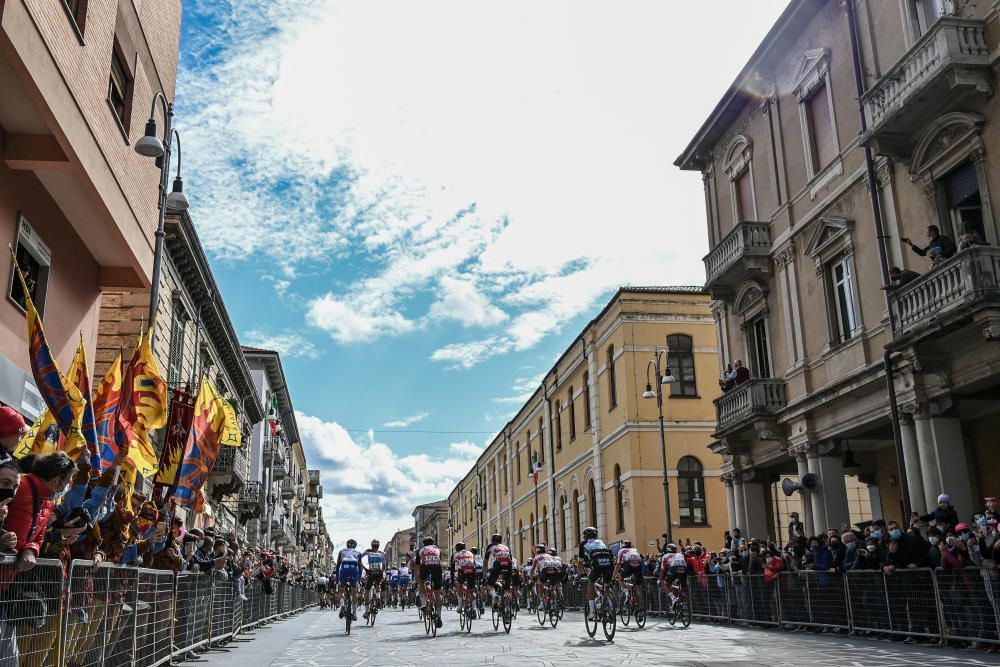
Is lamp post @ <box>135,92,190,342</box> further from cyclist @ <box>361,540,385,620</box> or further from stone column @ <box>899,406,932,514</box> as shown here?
stone column @ <box>899,406,932,514</box>

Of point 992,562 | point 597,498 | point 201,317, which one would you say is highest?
point 201,317

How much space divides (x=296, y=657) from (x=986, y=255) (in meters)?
12.3

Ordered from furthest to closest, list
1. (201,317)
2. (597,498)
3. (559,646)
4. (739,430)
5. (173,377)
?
(597,498) → (201,317) → (173,377) → (739,430) → (559,646)

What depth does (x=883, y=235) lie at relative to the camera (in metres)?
18.6

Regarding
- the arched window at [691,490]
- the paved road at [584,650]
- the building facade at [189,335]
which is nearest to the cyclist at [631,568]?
the paved road at [584,650]

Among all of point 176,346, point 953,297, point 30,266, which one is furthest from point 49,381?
point 176,346

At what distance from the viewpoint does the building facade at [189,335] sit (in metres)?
23.2

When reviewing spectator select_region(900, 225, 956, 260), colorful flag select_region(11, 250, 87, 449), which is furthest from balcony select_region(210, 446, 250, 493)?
spectator select_region(900, 225, 956, 260)

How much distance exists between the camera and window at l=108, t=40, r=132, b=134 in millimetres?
15695

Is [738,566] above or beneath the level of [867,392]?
beneath

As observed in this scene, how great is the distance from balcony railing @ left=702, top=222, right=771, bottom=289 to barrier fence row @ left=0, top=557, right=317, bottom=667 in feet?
52.4

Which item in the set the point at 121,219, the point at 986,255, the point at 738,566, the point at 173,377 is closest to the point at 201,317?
the point at 173,377

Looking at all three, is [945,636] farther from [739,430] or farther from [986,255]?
→ [739,430]

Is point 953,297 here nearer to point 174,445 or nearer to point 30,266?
point 174,445
